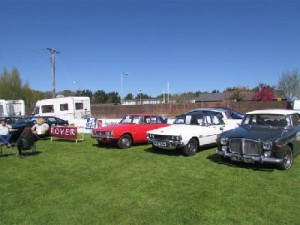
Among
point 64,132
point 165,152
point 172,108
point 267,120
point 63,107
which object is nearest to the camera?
point 267,120

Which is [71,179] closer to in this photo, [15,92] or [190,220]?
[190,220]

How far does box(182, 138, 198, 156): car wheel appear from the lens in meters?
11.3

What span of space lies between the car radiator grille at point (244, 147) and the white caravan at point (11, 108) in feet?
87.2

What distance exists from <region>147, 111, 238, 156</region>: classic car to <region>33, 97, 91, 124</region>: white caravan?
1674 centimetres

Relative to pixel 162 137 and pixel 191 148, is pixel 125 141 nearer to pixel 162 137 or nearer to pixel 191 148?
pixel 162 137

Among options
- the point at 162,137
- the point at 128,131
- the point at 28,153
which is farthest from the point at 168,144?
the point at 28,153

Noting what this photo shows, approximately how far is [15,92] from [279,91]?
167 ft

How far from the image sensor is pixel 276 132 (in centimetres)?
932

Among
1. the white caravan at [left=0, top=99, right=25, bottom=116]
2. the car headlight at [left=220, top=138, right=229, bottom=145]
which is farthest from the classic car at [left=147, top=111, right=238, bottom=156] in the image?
the white caravan at [left=0, top=99, right=25, bottom=116]

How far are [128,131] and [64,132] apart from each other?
4.74 metres

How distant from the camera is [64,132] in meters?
16.8

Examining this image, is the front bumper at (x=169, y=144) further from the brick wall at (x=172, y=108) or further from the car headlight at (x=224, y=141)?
the brick wall at (x=172, y=108)

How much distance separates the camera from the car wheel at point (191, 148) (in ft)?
37.1

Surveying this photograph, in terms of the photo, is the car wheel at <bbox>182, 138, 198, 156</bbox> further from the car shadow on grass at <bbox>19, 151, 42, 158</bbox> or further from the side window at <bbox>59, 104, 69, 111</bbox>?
the side window at <bbox>59, 104, 69, 111</bbox>
